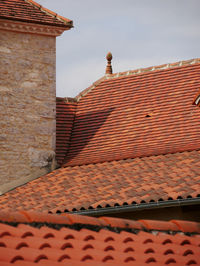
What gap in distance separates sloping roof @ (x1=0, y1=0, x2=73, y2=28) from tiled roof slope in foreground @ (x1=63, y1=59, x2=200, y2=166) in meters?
2.43

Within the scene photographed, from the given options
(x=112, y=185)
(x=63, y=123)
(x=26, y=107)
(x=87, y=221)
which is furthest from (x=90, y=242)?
(x=63, y=123)

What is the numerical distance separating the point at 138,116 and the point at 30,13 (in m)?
3.43

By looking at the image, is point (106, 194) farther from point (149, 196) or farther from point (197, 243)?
point (197, 243)

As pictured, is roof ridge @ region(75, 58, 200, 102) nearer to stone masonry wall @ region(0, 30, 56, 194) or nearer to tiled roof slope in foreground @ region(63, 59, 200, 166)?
tiled roof slope in foreground @ region(63, 59, 200, 166)

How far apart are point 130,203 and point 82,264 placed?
6.66m

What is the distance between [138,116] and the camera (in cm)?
1633

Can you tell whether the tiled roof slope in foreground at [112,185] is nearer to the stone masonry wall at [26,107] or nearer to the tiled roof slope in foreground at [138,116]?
the stone masonry wall at [26,107]

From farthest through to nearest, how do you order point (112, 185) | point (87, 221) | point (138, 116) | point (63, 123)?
1. point (63, 123)
2. point (138, 116)
3. point (112, 185)
4. point (87, 221)

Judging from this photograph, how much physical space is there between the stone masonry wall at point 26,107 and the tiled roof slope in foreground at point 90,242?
8.72m

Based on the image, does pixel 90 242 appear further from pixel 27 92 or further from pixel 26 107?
pixel 27 92

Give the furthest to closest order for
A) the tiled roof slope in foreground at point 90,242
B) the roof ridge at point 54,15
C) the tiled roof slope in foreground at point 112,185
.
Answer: the roof ridge at point 54,15
the tiled roof slope in foreground at point 112,185
the tiled roof slope in foreground at point 90,242

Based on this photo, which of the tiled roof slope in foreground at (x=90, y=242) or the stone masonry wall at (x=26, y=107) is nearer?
the tiled roof slope in foreground at (x=90, y=242)

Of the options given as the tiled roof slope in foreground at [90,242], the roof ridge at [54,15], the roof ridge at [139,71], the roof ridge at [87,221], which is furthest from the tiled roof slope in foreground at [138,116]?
the tiled roof slope in foreground at [90,242]

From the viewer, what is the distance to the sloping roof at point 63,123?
16.5 m
